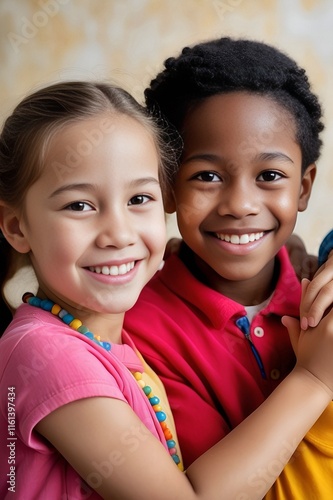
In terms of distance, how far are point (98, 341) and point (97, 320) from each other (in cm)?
5

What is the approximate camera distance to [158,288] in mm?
1426

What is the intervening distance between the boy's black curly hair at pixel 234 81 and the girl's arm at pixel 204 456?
1.41 feet

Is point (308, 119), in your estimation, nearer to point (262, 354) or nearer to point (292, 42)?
point (262, 354)

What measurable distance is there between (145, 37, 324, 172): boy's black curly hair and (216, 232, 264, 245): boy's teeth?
0.18 m

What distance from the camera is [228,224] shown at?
1294 millimetres

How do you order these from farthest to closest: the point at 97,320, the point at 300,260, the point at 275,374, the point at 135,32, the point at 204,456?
the point at 135,32, the point at 300,260, the point at 275,374, the point at 97,320, the point at 204,456

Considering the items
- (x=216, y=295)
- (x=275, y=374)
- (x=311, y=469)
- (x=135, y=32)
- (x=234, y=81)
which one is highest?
(x=135, y=32)

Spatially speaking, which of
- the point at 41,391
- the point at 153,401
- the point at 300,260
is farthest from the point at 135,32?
the point at 41,391

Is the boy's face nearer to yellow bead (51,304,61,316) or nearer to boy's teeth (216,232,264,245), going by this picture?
boy's teeth (216,232,264,245)

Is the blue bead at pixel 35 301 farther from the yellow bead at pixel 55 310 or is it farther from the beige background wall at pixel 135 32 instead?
the beige background wall at pixel 135 32

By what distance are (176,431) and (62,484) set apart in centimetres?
28

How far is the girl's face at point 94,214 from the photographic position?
108cm

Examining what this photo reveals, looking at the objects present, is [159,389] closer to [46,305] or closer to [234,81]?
[46,305]

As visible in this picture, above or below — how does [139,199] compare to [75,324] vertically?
above
